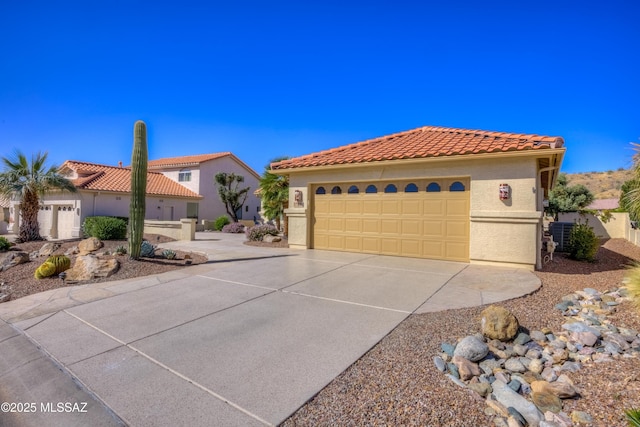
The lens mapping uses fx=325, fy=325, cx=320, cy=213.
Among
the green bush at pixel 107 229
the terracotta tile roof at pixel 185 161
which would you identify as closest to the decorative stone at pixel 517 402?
the green bush at pixel 107 229

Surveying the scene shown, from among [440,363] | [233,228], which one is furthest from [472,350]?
[233,228]

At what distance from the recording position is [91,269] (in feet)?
26.7

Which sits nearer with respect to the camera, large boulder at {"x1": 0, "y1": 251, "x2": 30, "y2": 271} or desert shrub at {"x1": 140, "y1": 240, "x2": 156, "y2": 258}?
desert shrub at {"x1": 140, "y1": 240, "x2": 156, "y2": 258}

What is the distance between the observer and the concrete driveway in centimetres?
306

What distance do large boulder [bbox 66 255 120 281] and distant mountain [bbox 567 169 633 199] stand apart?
181ft

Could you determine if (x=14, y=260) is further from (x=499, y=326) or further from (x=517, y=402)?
(x=517, y=402)

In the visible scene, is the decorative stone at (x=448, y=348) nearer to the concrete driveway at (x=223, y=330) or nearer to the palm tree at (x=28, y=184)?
the concrete driveway at (x=223, y=330)

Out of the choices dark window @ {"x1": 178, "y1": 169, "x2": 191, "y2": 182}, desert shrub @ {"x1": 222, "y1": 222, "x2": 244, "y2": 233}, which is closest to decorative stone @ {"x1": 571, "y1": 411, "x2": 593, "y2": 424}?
desert shrub @ {"x1": 222, "y1": 222, "x2": 244, "y2": 233}

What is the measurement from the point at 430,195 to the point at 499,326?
6614 mm

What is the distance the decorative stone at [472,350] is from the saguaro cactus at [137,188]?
356 inches

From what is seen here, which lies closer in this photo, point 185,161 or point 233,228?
point 233,228

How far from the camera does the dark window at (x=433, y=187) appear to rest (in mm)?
10266

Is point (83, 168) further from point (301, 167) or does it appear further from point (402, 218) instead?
point (402, 218)

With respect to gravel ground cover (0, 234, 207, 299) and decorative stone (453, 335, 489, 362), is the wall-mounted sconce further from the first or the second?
gravel ground cover (0, 234, 207, 299)
